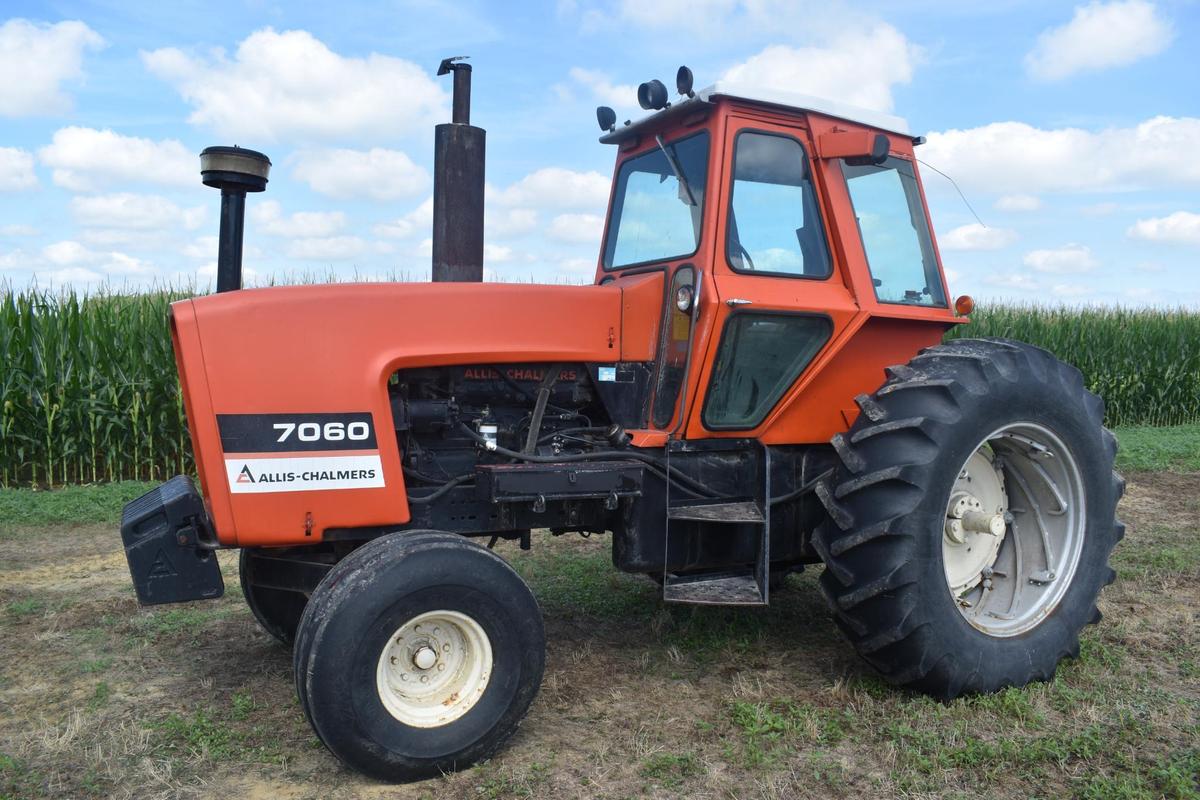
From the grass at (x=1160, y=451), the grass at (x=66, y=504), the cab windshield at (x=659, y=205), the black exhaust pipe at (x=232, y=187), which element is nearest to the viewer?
the black exhaust pipe at (x=232, y=187)

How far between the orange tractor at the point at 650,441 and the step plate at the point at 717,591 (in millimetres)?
22

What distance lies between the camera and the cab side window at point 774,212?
4.36 metres

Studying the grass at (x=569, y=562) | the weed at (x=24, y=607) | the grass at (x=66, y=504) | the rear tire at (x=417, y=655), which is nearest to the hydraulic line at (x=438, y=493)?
the rear tire at (x=417, y=655)

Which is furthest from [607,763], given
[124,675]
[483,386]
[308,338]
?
[124,675]

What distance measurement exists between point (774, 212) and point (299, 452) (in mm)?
2334

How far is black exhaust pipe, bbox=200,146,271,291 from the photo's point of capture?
433cm

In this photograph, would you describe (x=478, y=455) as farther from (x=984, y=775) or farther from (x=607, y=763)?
(x=984, y=775)

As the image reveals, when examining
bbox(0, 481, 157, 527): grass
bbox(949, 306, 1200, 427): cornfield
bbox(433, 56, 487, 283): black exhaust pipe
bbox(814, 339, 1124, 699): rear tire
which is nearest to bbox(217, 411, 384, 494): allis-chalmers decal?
bbox(433, 56, 487, 283): black exhaust pipe

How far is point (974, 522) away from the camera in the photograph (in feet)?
14.8

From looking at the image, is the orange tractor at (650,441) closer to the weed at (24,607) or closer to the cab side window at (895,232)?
the cab side window at (895,232)

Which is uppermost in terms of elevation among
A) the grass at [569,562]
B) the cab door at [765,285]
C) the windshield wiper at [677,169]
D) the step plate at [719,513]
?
the windshield wiper at [677,169]

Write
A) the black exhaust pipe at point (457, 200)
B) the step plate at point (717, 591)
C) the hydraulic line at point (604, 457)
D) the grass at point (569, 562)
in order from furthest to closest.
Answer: the grass at point (569, 562)
the black exhaust pipe at point (457, 200)
the step plate at point (717, 591)
the hydraulic line at point (604, 457)

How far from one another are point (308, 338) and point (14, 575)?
13.4 feet

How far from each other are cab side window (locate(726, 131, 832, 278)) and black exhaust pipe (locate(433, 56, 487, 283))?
127cm
